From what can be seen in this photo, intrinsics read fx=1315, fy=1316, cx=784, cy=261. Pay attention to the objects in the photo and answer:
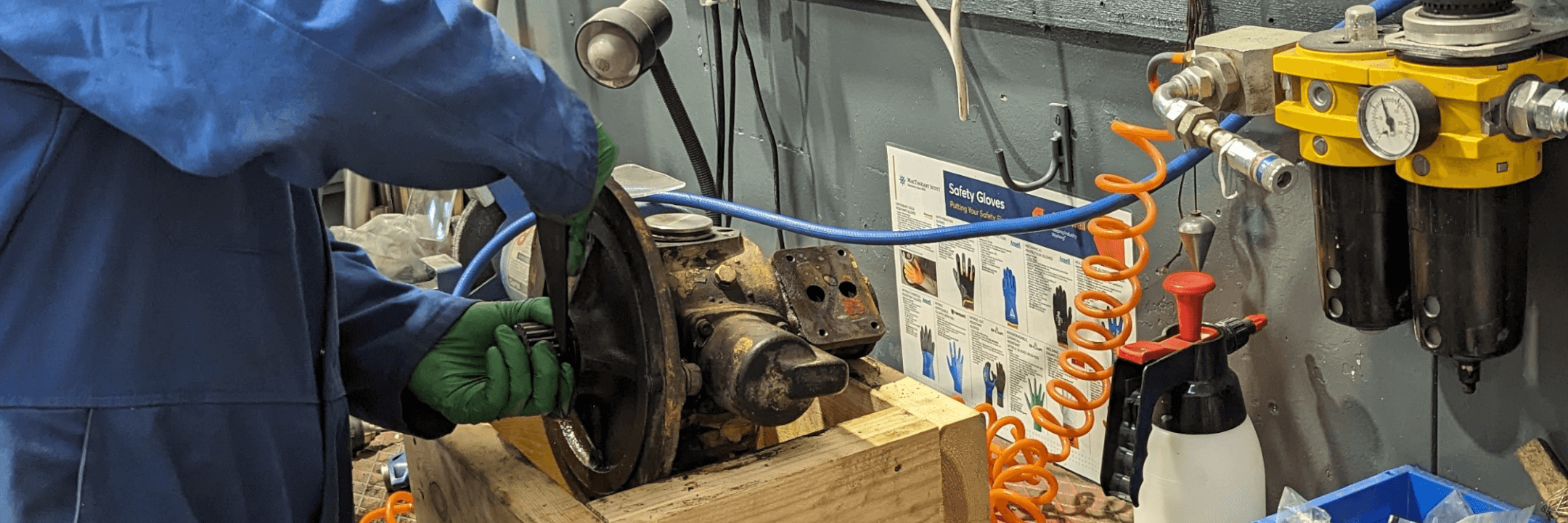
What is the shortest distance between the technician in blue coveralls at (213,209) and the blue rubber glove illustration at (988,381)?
2.24 feet

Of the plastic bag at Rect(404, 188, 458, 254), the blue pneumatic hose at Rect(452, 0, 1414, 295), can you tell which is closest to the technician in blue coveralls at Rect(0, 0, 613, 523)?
the blue pneumatic hose at Rect(452, 0, 1414, 295)

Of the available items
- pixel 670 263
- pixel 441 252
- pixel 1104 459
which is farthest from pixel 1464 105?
pixel 441 252

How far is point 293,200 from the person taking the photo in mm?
1053

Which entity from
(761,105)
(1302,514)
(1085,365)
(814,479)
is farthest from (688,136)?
(1302,514)

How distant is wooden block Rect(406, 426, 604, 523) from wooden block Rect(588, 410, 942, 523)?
59mm

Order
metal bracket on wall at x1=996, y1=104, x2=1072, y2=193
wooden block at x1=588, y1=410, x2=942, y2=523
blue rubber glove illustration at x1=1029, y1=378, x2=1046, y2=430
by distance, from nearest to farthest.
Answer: wooden block at x1=588, y1=410, x2=942, y2=523, metal bracket on wall at x1=996, y1=104, x2=1072, y2=193, blue rubber glove illustration at x1=1029, y1=378, x2=1046, y2=430

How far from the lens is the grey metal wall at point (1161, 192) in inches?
42.3

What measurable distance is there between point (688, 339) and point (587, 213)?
171mm

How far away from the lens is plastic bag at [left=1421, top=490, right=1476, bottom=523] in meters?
1.08

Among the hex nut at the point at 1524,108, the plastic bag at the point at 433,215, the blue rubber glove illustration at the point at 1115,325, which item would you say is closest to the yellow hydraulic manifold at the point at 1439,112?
the hex nut at the point at 1524,108

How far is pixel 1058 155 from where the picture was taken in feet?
4.53

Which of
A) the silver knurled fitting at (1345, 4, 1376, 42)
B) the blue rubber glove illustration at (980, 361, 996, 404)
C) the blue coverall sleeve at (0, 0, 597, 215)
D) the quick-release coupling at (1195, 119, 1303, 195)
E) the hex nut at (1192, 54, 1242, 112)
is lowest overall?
the blue rubber glove illustration at (980, 361, 996, 404)

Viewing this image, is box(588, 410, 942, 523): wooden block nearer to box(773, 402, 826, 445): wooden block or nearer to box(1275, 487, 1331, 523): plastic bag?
box(773, 402, 826, 445): wooden block

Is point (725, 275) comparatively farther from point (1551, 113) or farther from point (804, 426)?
point (1551, 113)
